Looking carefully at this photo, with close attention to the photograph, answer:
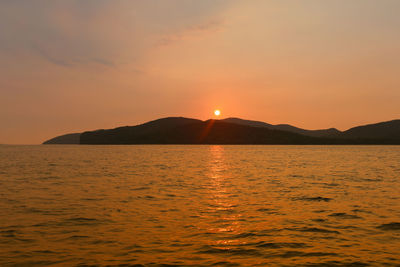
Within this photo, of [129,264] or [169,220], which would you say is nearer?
[129,264]

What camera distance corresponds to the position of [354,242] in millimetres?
15961

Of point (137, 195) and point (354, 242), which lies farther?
point (137, 195)

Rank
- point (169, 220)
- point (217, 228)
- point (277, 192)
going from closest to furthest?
point (217, 228) → point (169, 220) → point (277, 192)

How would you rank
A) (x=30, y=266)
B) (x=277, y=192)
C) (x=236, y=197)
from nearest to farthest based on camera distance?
(x=30, y=266) → (x=236, y=197) → (x=277, y=192)

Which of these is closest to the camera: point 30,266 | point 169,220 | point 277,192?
point 30,266

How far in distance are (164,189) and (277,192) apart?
10482 millimetres

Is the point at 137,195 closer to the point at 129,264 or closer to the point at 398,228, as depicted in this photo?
the point at 129,264

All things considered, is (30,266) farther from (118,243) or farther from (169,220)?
(169,220)

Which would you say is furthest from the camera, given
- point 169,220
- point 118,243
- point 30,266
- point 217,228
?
point 169,220

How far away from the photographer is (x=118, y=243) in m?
15.6

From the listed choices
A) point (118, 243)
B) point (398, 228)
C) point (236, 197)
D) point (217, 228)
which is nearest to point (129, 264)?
point (118, 243)

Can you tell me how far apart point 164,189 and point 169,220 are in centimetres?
1374

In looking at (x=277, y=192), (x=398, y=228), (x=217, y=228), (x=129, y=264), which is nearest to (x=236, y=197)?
(x=277, y=192)

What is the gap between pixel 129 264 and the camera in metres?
13.0
